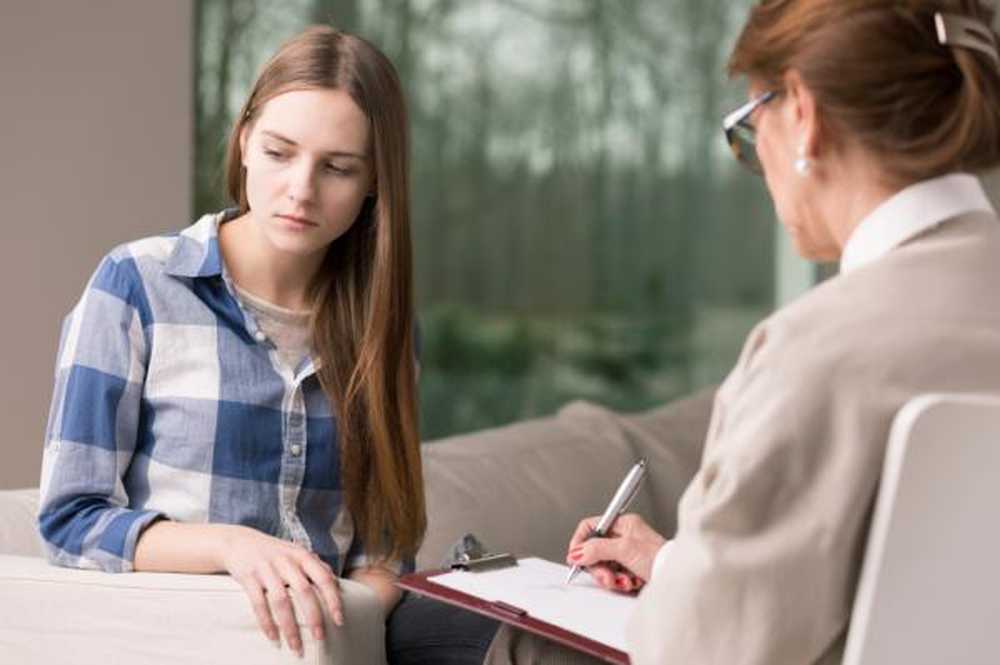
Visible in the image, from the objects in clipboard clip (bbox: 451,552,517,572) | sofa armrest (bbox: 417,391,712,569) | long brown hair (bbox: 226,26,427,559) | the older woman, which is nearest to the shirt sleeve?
long brown hair (bbox: 226,26,427,559)

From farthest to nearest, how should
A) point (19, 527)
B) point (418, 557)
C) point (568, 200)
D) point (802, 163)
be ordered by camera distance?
point (568, 200) → point (418, 557) → point (19, 527) → point (802, 163)

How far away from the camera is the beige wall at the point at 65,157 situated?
10.0ft

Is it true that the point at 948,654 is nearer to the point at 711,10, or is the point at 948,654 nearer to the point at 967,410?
the point at 967,410

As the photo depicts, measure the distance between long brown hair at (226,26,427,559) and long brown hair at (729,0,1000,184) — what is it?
0.76 metres

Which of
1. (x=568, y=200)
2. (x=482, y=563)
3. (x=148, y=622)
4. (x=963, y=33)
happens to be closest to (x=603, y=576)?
(x=482, y=563)

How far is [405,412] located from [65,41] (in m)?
1.38

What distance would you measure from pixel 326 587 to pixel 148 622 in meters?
0.20

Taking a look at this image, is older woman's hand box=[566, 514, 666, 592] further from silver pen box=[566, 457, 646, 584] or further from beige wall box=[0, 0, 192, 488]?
beige wall box=[0, 0, 192, 488]

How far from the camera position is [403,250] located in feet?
6.74

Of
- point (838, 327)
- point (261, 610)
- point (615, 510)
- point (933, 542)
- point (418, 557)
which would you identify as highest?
point (838, 327)

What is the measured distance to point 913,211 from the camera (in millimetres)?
1318

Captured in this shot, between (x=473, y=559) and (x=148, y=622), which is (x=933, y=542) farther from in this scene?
(x=148, y=622)

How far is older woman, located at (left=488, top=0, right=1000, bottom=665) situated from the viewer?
1238 mm

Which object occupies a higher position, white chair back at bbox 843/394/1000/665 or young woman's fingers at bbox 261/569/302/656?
white chair back at bbox 843/394/1000/665
